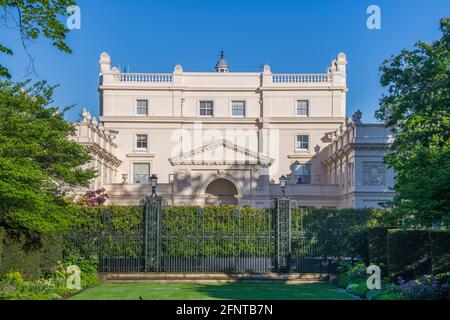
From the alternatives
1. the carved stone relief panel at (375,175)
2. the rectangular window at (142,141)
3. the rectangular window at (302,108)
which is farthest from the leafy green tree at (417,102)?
the rectangular window at (142,141)

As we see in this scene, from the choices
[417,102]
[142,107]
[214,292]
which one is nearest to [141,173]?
[142,107]

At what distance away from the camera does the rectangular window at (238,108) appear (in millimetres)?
59969

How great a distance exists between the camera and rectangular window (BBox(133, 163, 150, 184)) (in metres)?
58.0

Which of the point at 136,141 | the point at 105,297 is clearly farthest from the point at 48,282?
the point at 136,141

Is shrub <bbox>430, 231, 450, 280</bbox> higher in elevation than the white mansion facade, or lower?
lower

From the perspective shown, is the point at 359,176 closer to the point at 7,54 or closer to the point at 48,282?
the point at 48,282

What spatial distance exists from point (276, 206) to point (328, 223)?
2.25 m

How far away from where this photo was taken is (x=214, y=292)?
69.9 ft

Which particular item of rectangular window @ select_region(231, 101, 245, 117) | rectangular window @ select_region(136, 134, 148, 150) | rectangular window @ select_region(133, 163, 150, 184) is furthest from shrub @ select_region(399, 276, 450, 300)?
rectangular window @ select_region(231, 101, 245, 117)

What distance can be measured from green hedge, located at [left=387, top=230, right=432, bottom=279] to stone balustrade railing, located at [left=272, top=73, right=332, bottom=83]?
39.8 meters

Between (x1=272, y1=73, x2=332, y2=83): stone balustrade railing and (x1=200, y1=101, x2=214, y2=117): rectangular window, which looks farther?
(x1=272, y1=73, x2=332, y2=83): stone balustrade railing

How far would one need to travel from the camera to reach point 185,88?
59531 mm

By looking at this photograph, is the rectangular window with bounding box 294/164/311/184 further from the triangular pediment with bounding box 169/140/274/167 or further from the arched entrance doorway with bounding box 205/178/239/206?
the triangular pediment with bounding box 169/140/274/167

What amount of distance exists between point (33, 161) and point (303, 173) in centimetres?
3744
